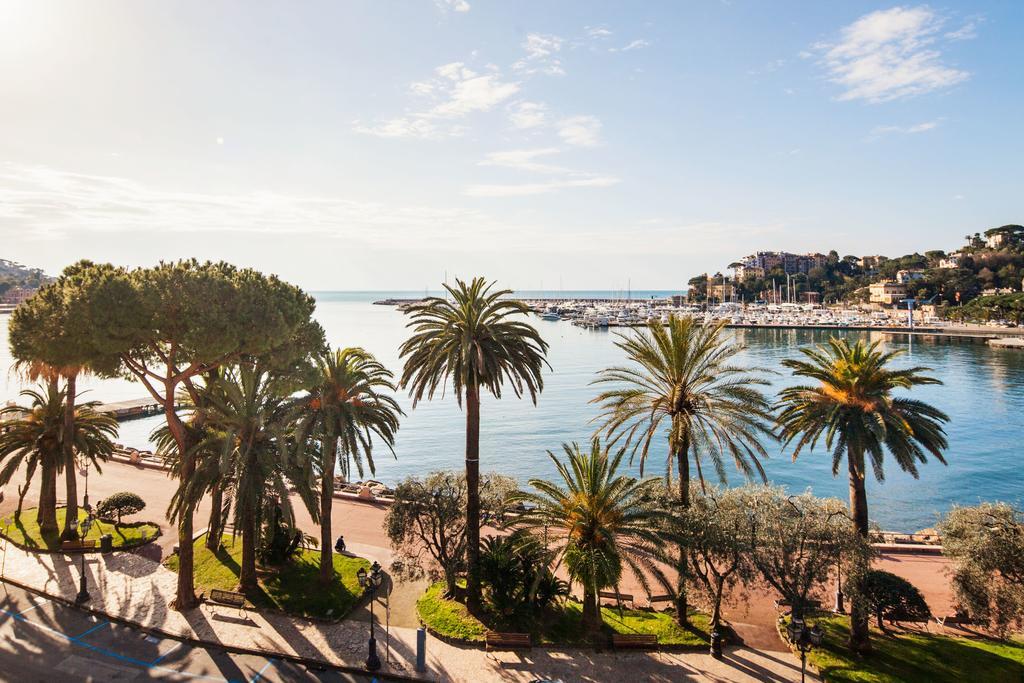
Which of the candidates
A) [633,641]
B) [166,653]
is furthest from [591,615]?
[166,653]

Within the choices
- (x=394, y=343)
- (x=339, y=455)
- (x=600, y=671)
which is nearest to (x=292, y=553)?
(x=339, y=455)

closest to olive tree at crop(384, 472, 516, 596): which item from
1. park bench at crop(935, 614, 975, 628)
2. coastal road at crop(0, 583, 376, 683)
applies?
coastal road at crop(0, 583, 376, 683)

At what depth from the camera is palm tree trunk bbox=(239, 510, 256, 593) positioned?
2214 centimetres

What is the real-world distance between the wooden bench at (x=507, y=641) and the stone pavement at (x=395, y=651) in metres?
0.29

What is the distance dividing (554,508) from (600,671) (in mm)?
4942

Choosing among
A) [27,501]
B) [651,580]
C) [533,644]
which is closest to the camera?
[533,644]

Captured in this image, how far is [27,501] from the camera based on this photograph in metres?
32.7

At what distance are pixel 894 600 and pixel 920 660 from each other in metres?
2.07

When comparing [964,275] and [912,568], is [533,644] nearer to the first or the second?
[912,568]

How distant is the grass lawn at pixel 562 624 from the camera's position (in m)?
19.4

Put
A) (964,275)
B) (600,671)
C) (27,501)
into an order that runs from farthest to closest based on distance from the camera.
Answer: (964,275) < (27,501) < (600,671)

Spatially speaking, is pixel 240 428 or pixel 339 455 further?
pixel 339 455

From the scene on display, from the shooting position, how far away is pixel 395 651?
18.4 metres

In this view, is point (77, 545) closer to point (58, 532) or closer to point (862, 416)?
point (58, 532)
